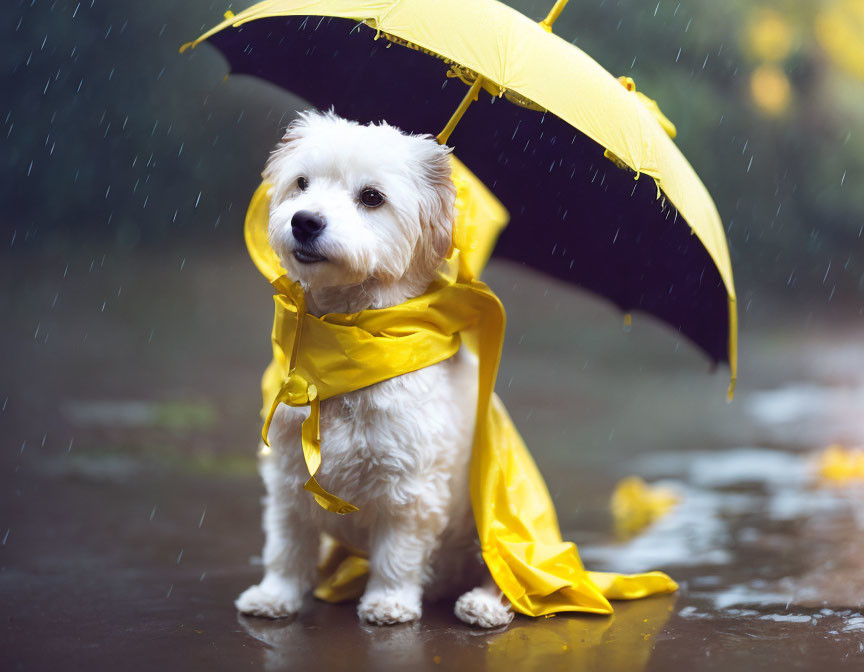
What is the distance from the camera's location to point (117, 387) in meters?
6.14

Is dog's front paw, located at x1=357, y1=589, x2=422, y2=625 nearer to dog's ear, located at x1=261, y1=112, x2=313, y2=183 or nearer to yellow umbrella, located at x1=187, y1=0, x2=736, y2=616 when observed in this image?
yellow umbrella, located at x1=187, y1=0, x2=736, y2=616

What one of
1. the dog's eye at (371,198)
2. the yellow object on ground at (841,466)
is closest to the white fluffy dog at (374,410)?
the dog's eye at (371,198)

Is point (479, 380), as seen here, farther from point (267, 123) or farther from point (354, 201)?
point (267, 123)

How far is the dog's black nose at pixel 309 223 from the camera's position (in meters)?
2.31

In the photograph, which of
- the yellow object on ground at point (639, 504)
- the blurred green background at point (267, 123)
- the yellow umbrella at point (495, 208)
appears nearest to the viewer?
the yellow umbrella at point (495, 208)

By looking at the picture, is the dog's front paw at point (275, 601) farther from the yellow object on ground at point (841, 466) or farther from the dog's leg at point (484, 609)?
the yellow object on ground at point (841, 466)

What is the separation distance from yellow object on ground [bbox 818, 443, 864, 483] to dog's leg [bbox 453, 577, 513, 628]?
3.01 meters

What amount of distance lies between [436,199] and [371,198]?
206 millimetres

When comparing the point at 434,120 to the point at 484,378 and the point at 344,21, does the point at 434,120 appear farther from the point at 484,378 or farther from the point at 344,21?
the point at 484,378

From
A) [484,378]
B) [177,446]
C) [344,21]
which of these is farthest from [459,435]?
[177,446]

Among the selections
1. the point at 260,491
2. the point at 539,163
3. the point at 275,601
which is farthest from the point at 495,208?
the point at 260,491

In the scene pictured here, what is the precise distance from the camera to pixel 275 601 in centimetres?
276

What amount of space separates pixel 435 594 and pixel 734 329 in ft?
4.16

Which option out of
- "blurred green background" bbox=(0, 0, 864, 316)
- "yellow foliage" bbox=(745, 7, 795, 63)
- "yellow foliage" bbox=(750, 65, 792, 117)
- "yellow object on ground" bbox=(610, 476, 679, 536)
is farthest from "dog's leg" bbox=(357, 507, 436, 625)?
"yellow foliage" bbox=(745, 7, 795, 63)
